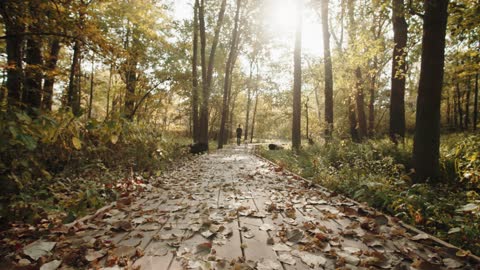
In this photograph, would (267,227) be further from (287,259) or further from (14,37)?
(14,37)

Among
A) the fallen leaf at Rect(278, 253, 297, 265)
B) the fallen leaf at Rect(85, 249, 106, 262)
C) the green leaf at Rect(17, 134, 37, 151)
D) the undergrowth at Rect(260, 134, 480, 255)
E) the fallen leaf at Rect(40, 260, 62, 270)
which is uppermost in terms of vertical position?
the green leaf at Rect(17, 134, 37, 151)

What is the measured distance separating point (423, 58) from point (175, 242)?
16.2 feet

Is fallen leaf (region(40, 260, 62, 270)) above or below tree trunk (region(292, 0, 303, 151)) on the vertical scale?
below

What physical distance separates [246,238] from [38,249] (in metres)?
1.68

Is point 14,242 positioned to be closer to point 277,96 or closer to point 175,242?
point 175,242

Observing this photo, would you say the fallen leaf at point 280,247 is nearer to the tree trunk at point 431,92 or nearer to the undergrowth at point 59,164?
the undergrowth at point 59,164

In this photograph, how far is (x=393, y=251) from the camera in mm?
2215

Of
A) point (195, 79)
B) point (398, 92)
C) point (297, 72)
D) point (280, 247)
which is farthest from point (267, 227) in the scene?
point (195, 79)

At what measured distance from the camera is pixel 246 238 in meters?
2.48

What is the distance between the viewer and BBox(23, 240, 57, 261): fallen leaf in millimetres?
1951

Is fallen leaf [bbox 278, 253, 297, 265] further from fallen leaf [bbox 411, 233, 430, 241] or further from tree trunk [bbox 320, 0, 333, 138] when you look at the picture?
tree trunk [bbox 320, 0, 333, 138]

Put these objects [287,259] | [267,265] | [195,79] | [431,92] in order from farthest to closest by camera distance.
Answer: [195,79]
[431,92]
[287,259]
[267,265]

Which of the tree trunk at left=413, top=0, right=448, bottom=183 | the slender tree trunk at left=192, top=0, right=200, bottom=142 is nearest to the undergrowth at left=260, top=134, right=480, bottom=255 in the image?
the tree trunk at left=413, top=0, right=448, bottom=183

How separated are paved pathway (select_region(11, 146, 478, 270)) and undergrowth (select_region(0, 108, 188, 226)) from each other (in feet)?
1.51
